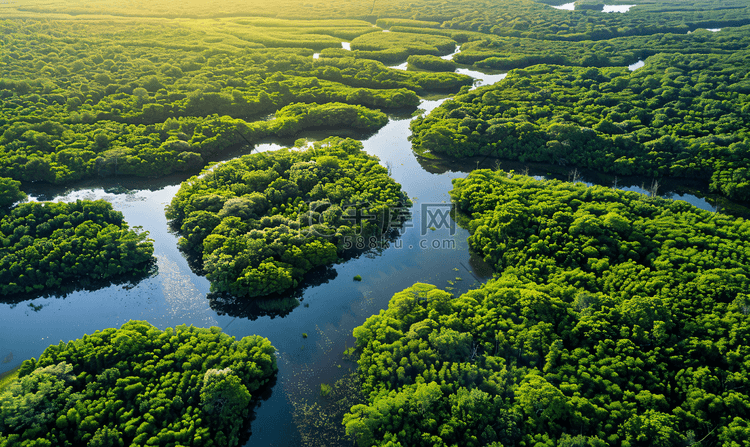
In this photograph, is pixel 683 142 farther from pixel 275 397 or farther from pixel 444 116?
pixel 275 397

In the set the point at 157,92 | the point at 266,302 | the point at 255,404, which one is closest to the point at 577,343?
the point at 255,404

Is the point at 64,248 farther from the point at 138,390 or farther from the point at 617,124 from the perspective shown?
the point at 617,124

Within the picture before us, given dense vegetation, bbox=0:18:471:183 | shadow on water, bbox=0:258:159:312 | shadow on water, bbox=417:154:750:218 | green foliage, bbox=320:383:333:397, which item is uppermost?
dense vegetation, bbox=0:18:471:183

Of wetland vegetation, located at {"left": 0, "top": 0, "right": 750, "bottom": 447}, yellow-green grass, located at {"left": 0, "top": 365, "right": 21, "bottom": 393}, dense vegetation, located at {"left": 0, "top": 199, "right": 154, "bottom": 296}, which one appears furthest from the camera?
dense vegetation, located at {"left": 0, "top": 199, "right": 154, "bottom": 296}

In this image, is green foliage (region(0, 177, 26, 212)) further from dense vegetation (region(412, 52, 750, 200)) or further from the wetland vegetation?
dense vegetation (region(412, 52, 750, 200))

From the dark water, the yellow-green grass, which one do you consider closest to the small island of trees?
the dark water

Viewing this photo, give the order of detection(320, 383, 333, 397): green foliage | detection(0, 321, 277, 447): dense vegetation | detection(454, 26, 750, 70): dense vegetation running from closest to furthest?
1. detection(0, 321, 277, 447): dense vegetation
2. detection(320, 383, 333, 397): green foliage
3. detection(454, 26, 750, 70): dense vegetation
